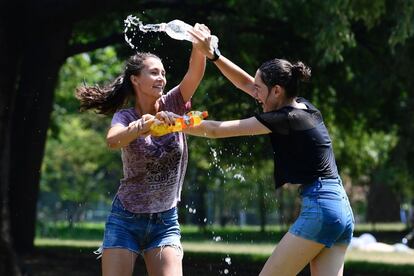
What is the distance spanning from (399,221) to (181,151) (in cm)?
3962

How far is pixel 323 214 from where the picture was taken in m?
4.85

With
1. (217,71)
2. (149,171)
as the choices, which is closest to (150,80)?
→ (149,171)

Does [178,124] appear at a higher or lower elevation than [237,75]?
lower

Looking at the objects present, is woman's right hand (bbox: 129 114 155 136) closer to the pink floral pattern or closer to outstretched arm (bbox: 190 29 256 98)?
the pink floral pattern

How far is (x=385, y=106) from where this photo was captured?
686 inches

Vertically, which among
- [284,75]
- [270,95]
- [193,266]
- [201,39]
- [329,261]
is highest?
[201,39]

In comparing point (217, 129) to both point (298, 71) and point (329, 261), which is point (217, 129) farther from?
point (329, 261)

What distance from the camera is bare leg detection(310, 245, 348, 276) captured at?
5.01m

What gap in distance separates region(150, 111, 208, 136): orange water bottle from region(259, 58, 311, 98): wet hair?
1.50ft

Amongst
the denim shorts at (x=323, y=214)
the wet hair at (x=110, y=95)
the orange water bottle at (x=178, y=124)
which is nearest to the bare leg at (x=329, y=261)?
the denim shorts at (x=323, y=214)

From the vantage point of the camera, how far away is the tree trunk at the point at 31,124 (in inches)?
579

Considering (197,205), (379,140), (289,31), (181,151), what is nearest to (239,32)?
(289,31)

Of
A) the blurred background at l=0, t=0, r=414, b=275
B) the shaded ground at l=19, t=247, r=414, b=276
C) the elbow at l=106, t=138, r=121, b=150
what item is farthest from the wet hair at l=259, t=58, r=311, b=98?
the shaded ground at l=19, t=247, r=414, b=276

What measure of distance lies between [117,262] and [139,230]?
226mm
